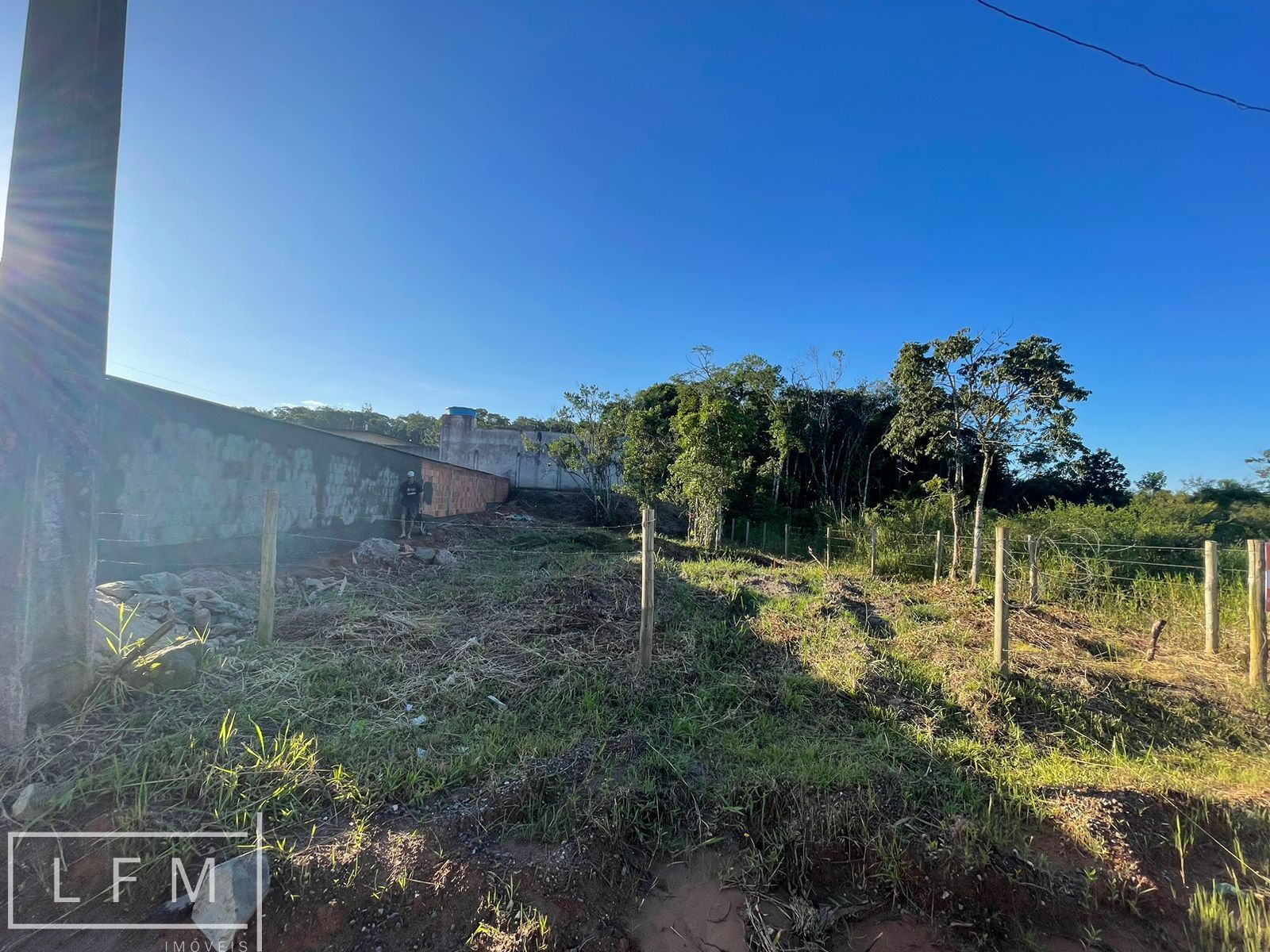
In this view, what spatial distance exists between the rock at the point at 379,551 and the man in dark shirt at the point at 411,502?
2749 millimetres

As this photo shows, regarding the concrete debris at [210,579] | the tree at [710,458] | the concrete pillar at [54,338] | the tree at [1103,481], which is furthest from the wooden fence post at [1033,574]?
the tree at [1103,481]

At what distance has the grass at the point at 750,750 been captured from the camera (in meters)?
2.23

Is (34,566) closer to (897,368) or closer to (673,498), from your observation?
(897,368)

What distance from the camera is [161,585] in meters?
4.79

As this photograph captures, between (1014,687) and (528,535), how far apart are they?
9950mm

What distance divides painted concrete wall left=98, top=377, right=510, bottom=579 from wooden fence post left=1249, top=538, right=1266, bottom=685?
9.61m

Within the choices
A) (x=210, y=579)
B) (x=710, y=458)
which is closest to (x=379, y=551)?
(x=210, y=579)

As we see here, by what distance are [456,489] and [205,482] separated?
959 cm

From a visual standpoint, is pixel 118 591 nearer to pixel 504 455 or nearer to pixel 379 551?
pixel 379 551

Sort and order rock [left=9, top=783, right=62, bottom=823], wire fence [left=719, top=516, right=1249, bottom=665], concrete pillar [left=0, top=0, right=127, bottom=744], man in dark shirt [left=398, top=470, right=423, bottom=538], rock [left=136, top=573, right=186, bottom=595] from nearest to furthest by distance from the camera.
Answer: rock [left=9, top=783, right=62, bottom=823] < concrete pillar [left=0, top=0, right=127, bottom=744] < rock [left=136, top=573, right=186, bottom=595] < wire fence [left=719, top=516, right=1249, bottom=665] < man in dark shirt [left=398, top=470, right=423, bottom=538]

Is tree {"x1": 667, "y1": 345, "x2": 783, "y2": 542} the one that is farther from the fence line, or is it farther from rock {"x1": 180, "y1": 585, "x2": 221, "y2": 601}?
rock {"x1": 180, "y1": 585, "x2": 221, "y2": 601}

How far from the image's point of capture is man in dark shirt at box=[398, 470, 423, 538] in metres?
11.3

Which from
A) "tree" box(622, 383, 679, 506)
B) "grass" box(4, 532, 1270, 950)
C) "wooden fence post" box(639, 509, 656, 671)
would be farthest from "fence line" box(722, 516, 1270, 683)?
"tree" box(622, 383, 679, 506)

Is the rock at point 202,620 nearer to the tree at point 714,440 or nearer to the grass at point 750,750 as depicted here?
the grass at point 750,750
